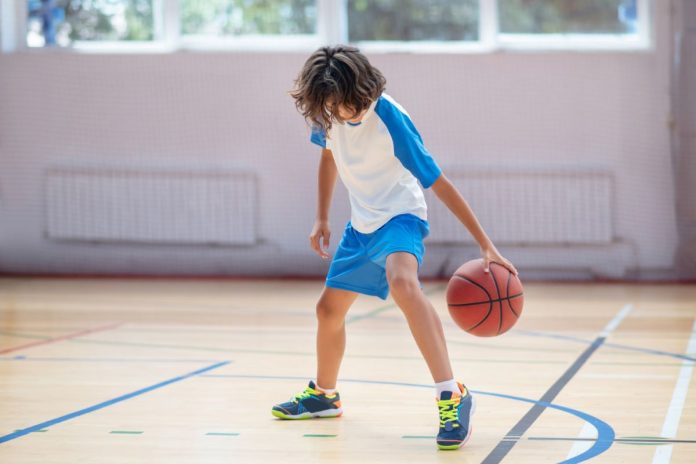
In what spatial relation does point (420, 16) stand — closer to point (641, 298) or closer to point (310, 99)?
point (641, 298)

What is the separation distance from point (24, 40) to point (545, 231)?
423 centimetres

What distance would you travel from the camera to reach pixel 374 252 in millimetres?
2678

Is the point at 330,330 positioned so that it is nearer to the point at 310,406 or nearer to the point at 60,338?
the point at 310,406

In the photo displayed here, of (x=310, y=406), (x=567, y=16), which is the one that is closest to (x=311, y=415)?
(x=310, y=406)

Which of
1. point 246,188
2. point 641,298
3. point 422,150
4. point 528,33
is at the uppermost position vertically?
point 528,33

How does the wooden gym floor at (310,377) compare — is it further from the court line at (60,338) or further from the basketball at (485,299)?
the basketball at (485,299)

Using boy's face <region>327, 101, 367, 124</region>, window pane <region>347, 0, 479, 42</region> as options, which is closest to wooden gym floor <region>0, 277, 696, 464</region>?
boy's face <region>327, 101, 367, 124</region>

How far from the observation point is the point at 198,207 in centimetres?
786

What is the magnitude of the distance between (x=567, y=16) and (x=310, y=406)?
17.8 ft

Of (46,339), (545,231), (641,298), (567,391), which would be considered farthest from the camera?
(545,231)

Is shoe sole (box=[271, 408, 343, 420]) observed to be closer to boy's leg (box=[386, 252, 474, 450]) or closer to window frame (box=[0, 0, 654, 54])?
boy's leg (box=[386, 252, 474, 450])

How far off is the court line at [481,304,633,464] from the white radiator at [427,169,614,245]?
2546 mm

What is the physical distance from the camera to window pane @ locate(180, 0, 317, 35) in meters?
7.85

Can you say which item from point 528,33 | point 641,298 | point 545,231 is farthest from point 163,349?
point 528,33
